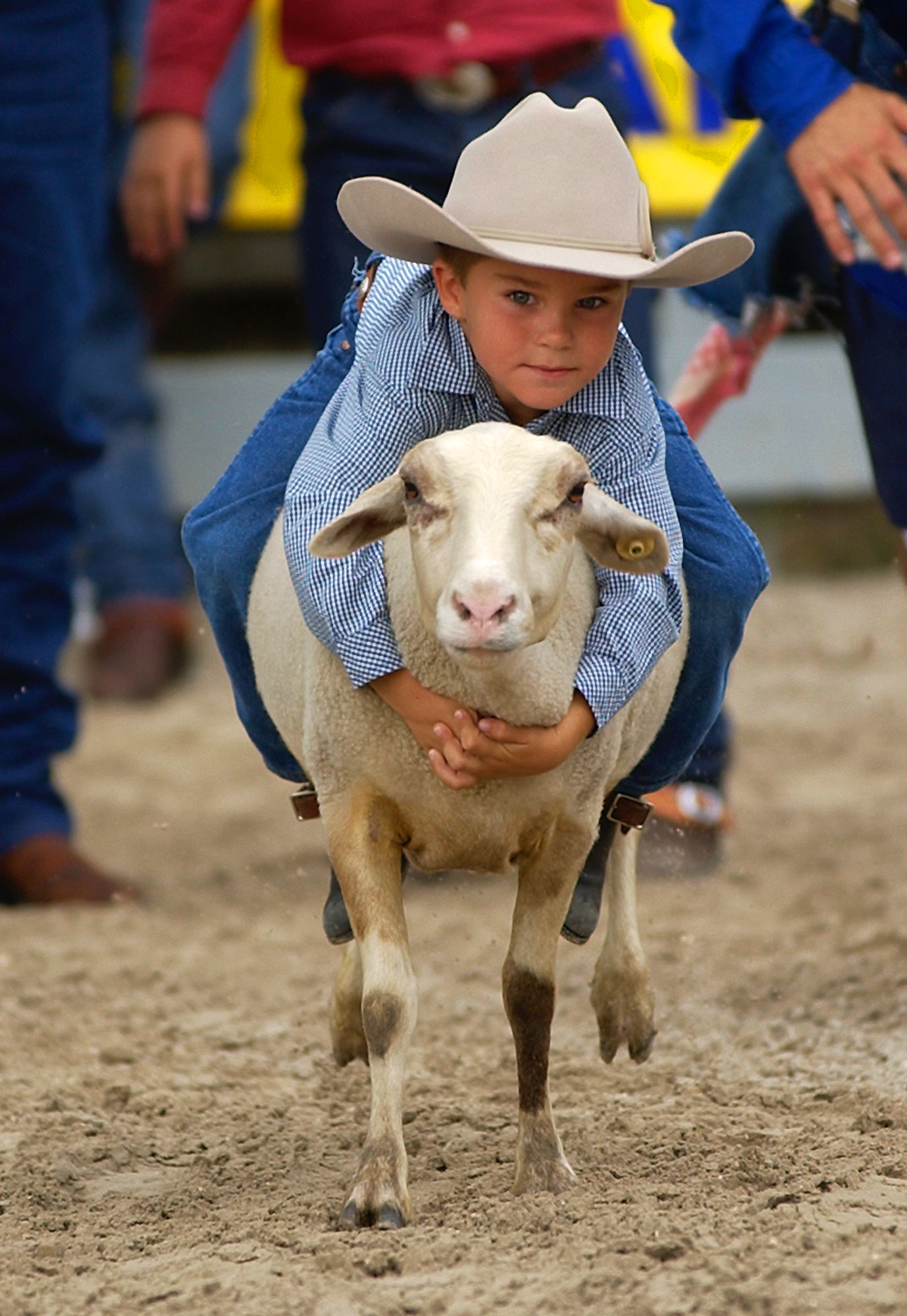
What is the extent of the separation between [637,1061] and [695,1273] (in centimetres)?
95

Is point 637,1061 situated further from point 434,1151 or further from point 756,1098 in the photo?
point 434,1151

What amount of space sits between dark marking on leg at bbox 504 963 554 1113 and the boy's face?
0.82 metres

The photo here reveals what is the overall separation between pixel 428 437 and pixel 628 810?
743mm

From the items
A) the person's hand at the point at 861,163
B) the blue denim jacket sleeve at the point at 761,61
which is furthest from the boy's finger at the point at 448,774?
the blue denim jacket sleeve at the point at 761,61

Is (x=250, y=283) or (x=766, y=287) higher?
(x=766, y=287)

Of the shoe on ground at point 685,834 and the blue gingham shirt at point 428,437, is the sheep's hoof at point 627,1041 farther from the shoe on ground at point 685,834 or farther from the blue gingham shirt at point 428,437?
the shoe on ground at point 685,834

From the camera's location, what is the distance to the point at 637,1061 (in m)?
3.44

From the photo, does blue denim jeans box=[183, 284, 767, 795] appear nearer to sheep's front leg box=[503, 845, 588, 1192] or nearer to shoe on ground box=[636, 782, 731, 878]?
sheep's front leg box=[503, 845, 588, 1192]

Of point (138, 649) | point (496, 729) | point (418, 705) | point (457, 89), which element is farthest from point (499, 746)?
point (138, 649)

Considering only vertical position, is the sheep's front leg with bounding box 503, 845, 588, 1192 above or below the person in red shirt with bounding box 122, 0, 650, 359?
below

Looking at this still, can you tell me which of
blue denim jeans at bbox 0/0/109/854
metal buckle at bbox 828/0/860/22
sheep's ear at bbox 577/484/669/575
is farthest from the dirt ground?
metal buckle at bbox 828/0/860/22

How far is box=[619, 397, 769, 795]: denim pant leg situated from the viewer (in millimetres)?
3229

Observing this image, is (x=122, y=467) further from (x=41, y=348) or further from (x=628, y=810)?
(x=628, y=810)

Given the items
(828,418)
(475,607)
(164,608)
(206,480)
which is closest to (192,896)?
(164,608)
